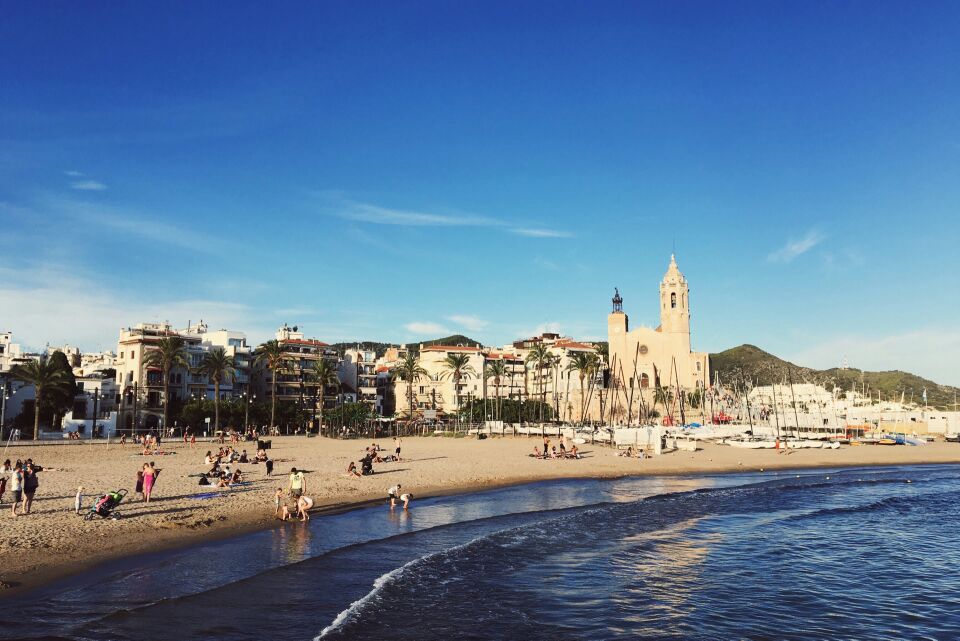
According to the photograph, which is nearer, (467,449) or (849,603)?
(849,603)

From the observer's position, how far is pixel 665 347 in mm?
121062

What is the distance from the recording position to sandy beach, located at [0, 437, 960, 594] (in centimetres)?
1967

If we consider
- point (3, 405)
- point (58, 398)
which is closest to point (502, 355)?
point (58, 398)

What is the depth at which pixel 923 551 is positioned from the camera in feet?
80.2

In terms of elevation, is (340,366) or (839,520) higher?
(340,366)

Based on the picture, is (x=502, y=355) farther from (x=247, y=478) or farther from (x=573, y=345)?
(x=247, y=478)

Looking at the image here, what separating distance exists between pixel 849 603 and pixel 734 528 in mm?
10187

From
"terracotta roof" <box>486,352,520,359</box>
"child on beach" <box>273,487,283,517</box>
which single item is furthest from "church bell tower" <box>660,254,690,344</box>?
"child on beach" <box>273,487,283,517</box>

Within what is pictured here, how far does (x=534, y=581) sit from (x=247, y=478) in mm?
21421

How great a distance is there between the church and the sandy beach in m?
45.7

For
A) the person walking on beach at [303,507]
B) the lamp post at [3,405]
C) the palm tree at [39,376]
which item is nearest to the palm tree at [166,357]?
the palm tree at [39,376]

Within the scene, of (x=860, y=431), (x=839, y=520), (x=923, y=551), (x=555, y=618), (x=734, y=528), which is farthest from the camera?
(x=860, y=431)

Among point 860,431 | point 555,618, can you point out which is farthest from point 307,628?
point 860,431

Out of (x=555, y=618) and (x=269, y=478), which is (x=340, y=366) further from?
(x=555, y=618)
